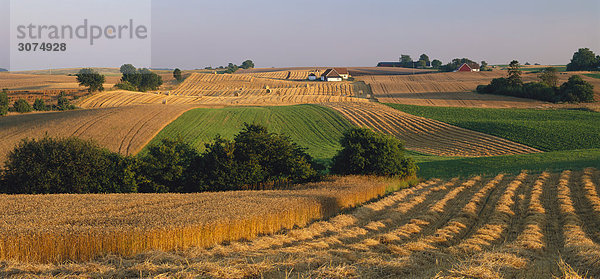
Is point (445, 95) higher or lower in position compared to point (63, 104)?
higher

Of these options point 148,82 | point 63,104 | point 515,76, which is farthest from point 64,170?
point 148,82

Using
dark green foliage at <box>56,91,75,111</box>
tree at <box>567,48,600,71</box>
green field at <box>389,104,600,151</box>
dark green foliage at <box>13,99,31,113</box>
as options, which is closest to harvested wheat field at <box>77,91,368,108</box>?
dark green foliage at <box>56,91,75,111</box>

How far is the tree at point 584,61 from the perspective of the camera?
447 feet

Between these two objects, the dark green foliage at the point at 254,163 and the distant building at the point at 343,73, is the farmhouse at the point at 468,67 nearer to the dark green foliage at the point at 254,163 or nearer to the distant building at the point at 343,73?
the distant building at the point at 343,73

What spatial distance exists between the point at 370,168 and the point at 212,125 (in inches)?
1204

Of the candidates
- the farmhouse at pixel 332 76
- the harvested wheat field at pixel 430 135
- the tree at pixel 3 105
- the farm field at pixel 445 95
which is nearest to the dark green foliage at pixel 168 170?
the harvested wheat field at pixel 430 135

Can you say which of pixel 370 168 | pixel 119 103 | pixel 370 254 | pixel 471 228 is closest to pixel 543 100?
pixel 370 168

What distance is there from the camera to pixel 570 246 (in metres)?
12.9

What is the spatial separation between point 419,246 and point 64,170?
Answer: 1923 centimetres

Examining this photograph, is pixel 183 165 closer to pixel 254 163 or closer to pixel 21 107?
pixel 254 163

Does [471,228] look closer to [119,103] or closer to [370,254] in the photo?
[370,254]

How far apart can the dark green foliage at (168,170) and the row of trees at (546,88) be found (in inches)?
2767

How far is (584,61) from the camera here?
13838 centimetres

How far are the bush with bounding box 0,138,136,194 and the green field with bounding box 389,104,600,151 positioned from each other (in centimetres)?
4073
